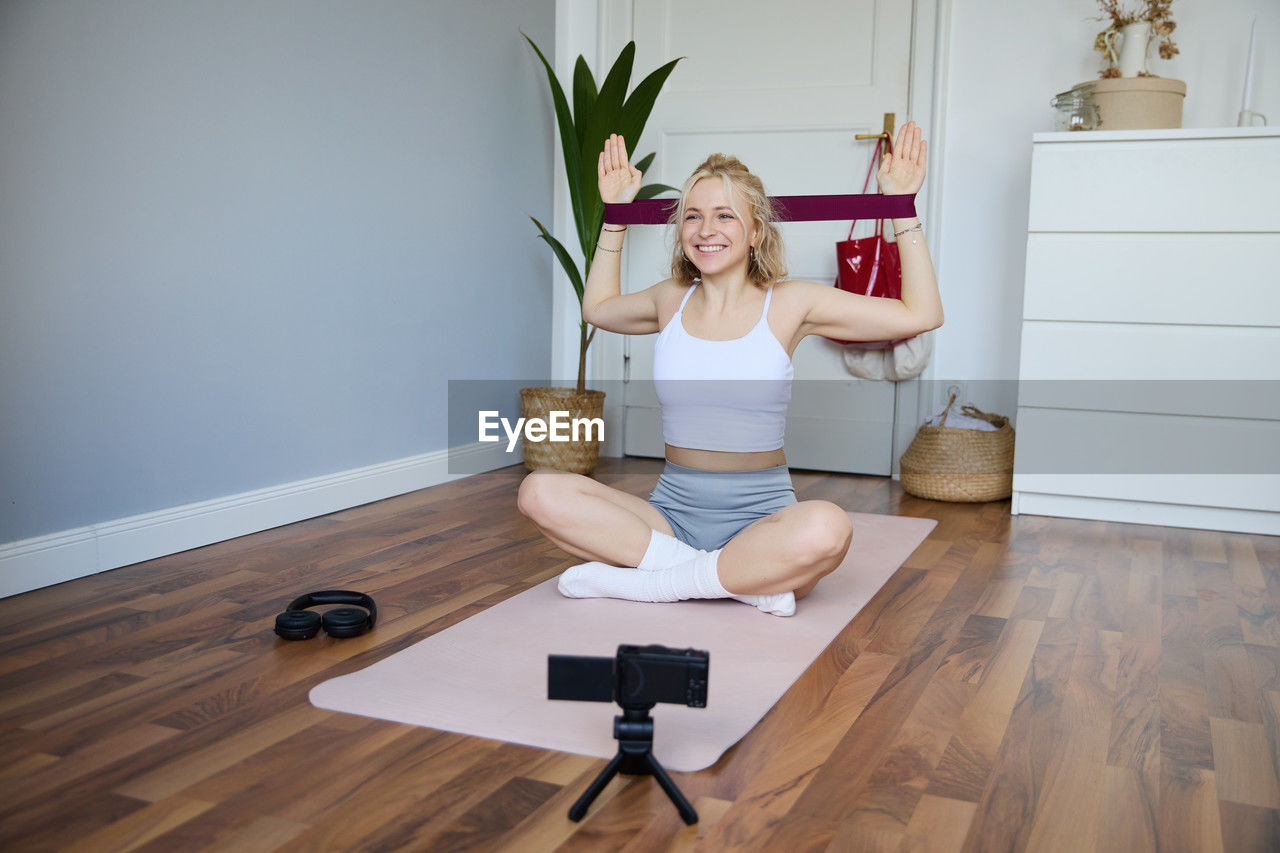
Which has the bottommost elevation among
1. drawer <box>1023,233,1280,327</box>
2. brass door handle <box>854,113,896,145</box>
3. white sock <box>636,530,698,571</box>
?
white sock <box>636,530,698,571</box>

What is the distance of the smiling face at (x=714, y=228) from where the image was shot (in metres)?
2.07

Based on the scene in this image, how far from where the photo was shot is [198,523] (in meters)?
2.57

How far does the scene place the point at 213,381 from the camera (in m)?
2.60

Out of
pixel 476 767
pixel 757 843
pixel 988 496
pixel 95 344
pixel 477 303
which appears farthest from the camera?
pixel 477 303

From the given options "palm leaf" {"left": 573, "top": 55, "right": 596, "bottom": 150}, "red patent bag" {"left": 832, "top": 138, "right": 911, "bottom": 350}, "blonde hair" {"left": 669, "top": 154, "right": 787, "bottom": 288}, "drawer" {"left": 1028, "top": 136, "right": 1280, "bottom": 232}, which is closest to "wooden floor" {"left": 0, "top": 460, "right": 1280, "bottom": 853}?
"blonde hair" {"left": 669, "top": 154, "right": 787, "bottom": 288}

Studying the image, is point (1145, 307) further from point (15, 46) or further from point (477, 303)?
point (15, 46)

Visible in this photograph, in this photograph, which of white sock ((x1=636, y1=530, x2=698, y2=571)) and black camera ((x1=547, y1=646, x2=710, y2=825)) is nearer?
black camera ((x1=547, y1=646, x2=710, y2=825))

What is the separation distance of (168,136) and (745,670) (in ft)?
5.76

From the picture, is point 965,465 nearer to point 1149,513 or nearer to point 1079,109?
point 1149,513

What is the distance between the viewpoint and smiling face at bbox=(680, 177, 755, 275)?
2.07m

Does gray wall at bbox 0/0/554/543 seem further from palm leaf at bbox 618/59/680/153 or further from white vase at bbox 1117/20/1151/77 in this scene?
white vase at bbox 1117/20/1151/77

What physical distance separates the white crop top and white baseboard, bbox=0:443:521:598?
122 centimetres

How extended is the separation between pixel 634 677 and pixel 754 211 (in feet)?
3.80

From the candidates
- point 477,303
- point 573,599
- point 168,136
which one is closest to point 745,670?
point 573,599
